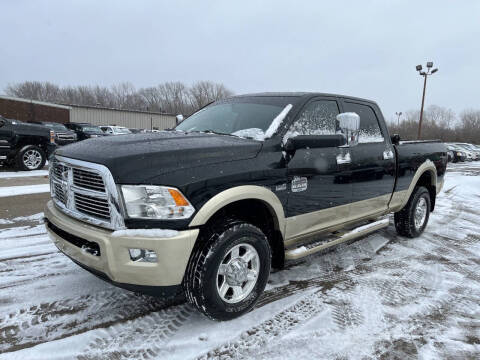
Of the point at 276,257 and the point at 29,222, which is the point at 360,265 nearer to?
the point at 276,257

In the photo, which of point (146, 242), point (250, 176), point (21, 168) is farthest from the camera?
point (21, 168)

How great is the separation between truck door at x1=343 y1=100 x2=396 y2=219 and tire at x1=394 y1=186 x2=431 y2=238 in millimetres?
859

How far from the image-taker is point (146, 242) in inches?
87.6

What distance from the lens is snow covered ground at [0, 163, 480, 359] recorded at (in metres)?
2.40

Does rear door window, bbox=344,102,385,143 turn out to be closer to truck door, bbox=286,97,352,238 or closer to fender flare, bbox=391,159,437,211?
truck door, bbox=286,97,352,238

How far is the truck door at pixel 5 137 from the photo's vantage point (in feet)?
32.6

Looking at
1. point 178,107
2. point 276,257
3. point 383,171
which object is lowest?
point 276,257

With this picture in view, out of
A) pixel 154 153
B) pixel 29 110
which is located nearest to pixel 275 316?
pixel 154 153

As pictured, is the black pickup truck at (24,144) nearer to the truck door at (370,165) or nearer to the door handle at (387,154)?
the truck door at (370,165)

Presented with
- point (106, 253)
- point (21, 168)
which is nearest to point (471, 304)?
point (106, 253)

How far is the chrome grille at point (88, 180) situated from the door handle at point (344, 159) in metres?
2.23

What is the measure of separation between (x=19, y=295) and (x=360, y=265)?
3.44m

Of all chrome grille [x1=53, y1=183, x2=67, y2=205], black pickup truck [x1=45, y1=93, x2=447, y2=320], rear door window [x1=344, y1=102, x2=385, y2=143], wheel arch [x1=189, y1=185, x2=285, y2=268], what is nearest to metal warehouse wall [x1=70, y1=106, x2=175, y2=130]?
chrome grille [x1=53, y1=183, x2=67, y2=205]

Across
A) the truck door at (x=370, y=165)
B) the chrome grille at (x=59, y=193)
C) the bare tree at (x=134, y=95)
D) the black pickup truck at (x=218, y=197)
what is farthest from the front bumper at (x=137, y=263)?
the bare tree at (x=134, y=95)
